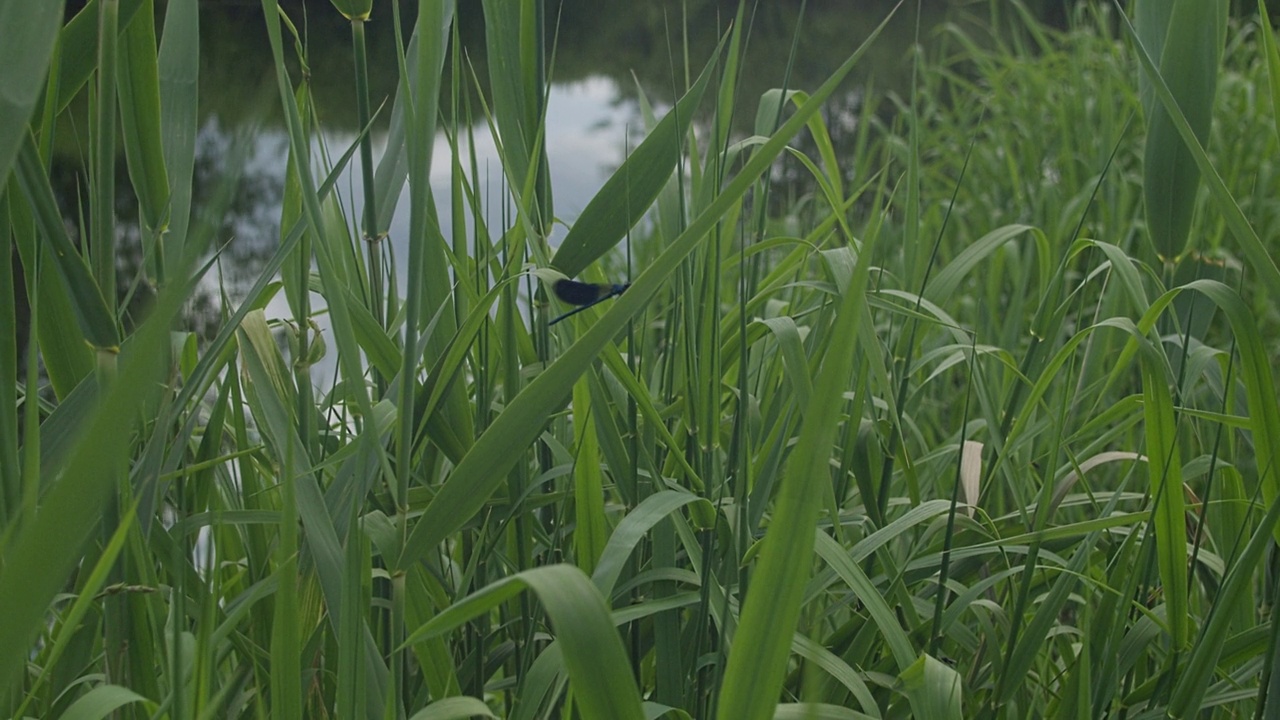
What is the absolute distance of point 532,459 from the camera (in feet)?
2.48

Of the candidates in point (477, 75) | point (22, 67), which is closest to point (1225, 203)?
point (22, 67)

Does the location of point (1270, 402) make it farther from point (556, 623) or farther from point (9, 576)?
point (9, 576)

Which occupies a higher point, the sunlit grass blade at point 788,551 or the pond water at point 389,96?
the pond water at point 389,96

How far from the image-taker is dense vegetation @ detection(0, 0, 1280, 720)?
28 centimetres

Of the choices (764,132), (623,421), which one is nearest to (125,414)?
(623,421)

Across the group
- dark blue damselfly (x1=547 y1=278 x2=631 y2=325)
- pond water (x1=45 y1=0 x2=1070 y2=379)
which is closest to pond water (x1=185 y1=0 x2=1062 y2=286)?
pond water (x1=45 y1=0 x2=1070 y2=379)

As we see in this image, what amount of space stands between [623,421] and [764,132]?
244 mm

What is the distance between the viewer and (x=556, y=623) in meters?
0.24

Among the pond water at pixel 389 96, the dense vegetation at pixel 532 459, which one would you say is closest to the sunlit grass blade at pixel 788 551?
the dense vegetation at pixel 532 459

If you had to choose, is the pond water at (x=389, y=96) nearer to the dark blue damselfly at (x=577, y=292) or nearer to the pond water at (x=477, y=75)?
the pond water at (x=477, y=75)

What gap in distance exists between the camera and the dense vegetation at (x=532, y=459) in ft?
0.91

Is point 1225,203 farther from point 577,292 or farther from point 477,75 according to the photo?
point 477,75

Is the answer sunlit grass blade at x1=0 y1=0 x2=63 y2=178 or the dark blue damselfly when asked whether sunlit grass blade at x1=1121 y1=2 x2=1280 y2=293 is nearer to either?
Answer: the dark blue damselfly

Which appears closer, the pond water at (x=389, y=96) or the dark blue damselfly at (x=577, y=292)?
the dark blue damselfly at (x=577, y=292)
